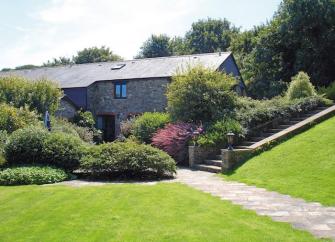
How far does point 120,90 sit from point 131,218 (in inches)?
861

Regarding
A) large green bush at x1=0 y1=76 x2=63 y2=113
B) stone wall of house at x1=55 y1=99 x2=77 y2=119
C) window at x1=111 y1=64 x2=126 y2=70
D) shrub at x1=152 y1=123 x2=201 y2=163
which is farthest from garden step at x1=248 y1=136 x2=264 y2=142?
window at x1=111 y1=64 x2=126 y2=70

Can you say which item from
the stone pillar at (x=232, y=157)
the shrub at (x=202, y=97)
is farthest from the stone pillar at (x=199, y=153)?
the shrub at (x=202, y=97)

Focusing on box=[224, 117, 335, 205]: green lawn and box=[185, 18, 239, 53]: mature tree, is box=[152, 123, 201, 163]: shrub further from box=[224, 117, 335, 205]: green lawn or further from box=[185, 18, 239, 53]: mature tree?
box=[185, 18, 239, 53]: mature tree

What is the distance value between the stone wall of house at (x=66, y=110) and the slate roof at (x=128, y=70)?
2196 mm

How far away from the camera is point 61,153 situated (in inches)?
550

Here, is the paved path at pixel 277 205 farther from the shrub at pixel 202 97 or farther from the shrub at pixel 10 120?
the shrub at pixel 10 120

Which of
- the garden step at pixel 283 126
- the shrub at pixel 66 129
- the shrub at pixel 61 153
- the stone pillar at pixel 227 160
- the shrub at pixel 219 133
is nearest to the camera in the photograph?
the shrub at pixel 61 153

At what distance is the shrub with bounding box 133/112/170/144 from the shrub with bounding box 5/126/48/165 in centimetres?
655

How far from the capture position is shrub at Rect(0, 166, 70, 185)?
1238 cm

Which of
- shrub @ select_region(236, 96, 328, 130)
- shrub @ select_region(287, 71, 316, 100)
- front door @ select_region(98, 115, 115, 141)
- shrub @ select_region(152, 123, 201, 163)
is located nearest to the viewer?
shrub @ select_region(152, 123, 201, 163)

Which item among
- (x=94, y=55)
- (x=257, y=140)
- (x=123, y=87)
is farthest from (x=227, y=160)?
(x=94, y=55)

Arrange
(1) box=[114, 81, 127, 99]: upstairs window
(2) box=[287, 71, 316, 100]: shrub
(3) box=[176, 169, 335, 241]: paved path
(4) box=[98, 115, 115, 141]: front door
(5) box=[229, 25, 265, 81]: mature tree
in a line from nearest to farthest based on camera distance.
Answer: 1. (3) box=[176, 169, 335, 241]: paved path
2. (2) box=[287, 71, 316, 100]: shrub
3. (1) box=[114, 81, 127, 99]: upstairs window
4. (4) box=[98, 115, 115, 141]: front door
5. (5) box=[229, 25, 265, 81]: mature tree

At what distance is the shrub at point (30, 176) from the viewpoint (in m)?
12.4

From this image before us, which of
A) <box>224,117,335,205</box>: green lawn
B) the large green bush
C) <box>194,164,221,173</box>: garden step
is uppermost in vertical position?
the large green bush
